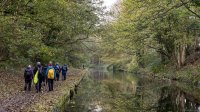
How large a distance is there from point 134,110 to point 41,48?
285 inches

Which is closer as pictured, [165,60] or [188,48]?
[188,48]

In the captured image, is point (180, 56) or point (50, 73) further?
point (180, 56)

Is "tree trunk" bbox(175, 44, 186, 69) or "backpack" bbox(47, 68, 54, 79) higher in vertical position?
"tree trunk" bbox(175, 44, 186, 69)

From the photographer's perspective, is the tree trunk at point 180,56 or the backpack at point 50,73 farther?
the tree trunk at point 180,56

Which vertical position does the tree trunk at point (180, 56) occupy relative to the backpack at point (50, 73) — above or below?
above

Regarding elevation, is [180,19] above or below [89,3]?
below

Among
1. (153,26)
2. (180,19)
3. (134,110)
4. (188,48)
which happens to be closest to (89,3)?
(153,26)

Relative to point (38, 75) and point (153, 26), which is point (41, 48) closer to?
point (38, 75)

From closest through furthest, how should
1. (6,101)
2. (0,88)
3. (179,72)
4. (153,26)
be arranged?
(6,101), (0,88), (153,26), (179,72)

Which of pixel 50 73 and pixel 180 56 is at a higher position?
pixel 180 56

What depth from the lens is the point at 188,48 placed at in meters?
41.6

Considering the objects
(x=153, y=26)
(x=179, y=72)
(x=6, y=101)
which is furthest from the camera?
(x=179, y=72)

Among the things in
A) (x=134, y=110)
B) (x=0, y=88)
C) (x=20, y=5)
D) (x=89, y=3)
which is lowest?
(x=134, y=110)

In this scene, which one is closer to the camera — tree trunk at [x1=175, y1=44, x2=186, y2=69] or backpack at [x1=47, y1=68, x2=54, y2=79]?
backpack at [x1=47, y1=68, x2=54, y2=79]
